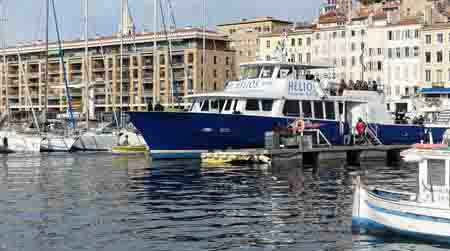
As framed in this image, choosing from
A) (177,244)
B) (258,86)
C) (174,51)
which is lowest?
(177,244)

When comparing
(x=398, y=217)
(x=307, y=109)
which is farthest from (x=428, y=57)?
A: (x=398, y=217)

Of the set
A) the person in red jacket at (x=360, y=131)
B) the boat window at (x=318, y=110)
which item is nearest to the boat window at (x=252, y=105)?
the boat window at (x=318, y=110)

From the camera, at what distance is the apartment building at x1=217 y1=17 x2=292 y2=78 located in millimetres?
122812

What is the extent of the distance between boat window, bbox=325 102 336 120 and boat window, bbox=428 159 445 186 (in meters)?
27.8

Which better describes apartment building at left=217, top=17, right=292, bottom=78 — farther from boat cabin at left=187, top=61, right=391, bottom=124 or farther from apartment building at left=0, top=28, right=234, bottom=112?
boat cabin at left=187, top=61, right=391, bottom=124

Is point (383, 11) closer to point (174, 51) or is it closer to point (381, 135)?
point (174, 51)

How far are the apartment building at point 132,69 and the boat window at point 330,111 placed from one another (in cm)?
6172

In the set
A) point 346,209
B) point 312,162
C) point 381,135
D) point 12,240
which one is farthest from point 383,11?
point 12,240

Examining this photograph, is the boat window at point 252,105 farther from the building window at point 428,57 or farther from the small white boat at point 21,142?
the building window at point 428,57

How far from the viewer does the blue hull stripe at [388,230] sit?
60.4ft

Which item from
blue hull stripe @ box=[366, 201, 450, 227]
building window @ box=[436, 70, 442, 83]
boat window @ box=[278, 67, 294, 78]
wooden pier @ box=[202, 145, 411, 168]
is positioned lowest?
blue hull stripe @ box=[366, 201, 450, 227]

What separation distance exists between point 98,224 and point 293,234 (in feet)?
17.6

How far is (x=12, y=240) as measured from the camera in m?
19.5

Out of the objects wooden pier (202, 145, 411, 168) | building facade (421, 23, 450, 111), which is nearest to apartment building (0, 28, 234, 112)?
building facade (421, 23, 450, 111)
